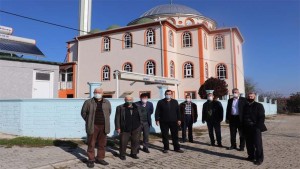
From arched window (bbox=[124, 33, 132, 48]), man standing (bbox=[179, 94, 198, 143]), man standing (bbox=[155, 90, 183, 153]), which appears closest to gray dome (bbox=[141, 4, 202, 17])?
arched window (bbox=[124, 33, 132, 48])

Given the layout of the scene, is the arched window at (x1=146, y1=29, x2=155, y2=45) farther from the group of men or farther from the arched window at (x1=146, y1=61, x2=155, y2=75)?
the group of men

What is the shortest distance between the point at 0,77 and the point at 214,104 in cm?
1069

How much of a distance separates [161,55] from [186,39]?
12.8 feet

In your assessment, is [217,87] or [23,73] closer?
[23,73]

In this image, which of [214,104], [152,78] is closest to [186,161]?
[214,104]

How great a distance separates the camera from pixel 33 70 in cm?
1521

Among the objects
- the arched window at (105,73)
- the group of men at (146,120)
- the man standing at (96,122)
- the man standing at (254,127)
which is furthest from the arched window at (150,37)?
the man standing at (96,122)

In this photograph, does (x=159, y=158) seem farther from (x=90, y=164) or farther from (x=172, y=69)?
(x=172, y=69)

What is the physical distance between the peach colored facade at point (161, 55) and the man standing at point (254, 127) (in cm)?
1954

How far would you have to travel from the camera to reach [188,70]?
28516 millimetres

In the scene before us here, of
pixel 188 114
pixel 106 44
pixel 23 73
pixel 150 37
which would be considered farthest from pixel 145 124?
pixel 106 44

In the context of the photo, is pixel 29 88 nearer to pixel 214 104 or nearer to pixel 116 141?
pixel 116 141

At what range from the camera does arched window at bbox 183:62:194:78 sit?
28300 mm

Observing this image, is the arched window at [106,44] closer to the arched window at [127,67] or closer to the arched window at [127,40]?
the arched window at [127,40]
